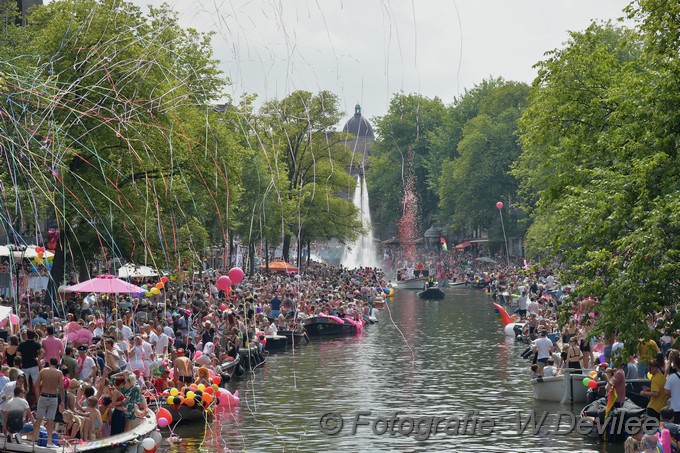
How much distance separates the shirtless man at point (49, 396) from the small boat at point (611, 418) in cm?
1054

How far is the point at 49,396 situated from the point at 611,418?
10772 mm

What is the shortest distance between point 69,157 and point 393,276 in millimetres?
72320

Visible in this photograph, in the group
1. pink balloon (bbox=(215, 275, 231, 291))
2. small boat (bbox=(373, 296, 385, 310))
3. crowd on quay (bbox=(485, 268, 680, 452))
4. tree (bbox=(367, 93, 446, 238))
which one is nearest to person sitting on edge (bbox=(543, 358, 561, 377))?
crowd on quay (bbox=(485, 268, 680, 452))

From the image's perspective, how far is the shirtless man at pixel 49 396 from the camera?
1756 centimetres

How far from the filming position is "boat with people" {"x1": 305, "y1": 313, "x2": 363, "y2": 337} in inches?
1806

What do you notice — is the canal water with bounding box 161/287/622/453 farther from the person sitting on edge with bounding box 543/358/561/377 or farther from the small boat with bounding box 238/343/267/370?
the person sitting on edge with bounding box 543/358/561/377

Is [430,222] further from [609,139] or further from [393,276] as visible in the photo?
[609,139]

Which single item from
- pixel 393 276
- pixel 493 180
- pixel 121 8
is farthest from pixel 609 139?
pixel 393 276

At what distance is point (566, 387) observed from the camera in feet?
84.3

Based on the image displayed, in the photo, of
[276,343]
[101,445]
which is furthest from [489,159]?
[101,445]

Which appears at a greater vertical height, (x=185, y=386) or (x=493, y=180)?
(x=493, y=180)

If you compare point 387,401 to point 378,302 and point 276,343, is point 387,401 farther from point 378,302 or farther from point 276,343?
point 378,302

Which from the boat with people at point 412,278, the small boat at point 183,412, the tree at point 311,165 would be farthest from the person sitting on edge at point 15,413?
the boat with people at point 412,278

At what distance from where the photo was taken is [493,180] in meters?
92.3
